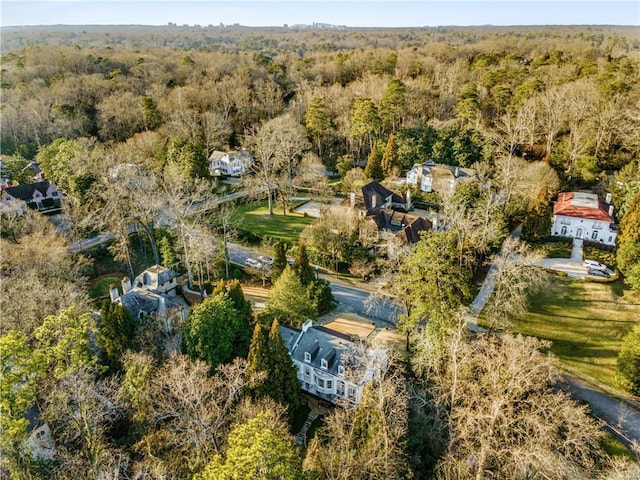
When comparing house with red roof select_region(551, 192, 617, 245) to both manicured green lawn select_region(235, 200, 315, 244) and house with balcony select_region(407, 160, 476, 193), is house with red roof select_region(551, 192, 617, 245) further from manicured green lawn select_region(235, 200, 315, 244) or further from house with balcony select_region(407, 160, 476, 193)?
manicured green lawn select_region(235, 200, 315, 244)

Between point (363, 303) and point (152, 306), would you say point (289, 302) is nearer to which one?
point (363, 303)

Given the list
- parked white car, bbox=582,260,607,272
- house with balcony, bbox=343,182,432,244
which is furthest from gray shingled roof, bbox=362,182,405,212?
parked white car, bbox=582,260,607,272

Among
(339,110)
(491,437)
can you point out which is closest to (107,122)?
(339,110)

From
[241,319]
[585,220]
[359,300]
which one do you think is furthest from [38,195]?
[585,220]

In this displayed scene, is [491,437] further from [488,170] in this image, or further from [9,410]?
[488,170]

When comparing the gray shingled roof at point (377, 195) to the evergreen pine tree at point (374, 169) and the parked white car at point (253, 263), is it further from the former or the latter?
the parked white car at point (253, 263)

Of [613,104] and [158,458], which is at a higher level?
[613,104]

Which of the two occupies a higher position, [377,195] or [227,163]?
[227,163]
